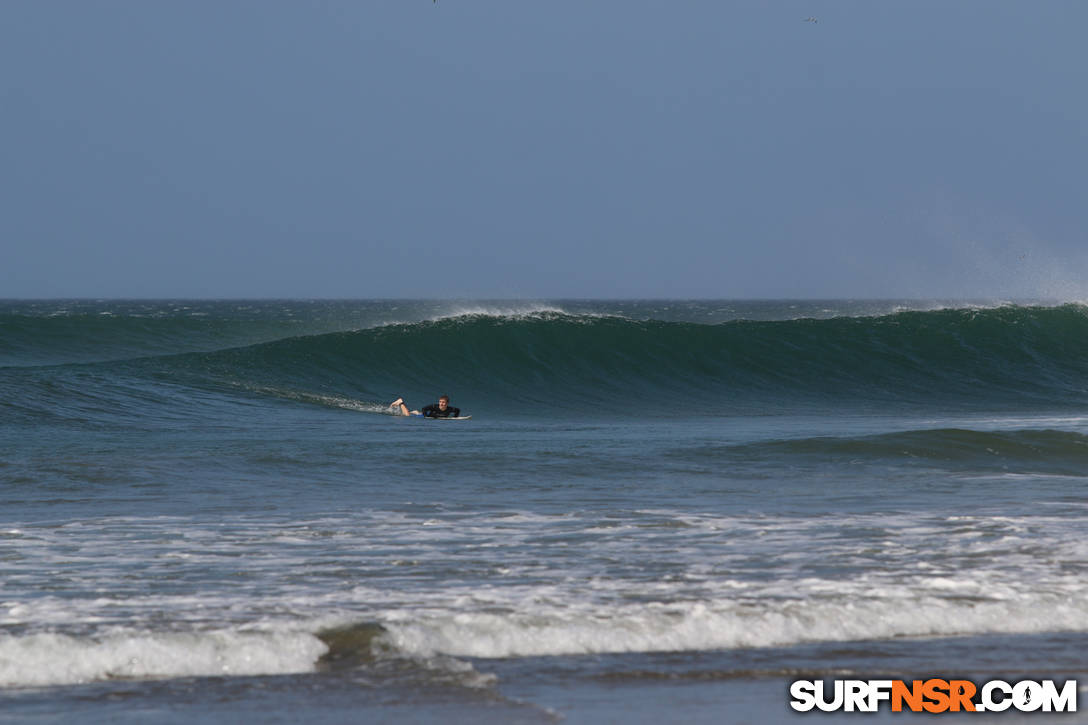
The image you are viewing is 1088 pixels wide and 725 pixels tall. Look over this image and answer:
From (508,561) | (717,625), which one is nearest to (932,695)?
(717,625)

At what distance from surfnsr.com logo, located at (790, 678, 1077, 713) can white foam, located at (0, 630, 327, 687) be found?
205 cm

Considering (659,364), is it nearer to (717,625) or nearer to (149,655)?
(717,625)

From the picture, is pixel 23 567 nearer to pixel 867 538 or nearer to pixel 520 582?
pixel 520 582

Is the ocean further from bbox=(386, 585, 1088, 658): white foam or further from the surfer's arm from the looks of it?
the surfer's arm

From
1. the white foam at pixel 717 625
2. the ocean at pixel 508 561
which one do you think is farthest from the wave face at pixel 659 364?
the white foam at pixel 717 625

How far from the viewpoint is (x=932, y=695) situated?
4395 mm

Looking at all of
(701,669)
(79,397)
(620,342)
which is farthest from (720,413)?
(701,669)

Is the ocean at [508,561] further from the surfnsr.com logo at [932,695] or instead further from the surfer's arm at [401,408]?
the surfer's arm at [401,408]

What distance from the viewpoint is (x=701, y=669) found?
4.75 metres

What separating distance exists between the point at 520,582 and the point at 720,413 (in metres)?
14.6

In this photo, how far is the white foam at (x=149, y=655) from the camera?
184 inches

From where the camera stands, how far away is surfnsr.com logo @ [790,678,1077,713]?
4.27 m

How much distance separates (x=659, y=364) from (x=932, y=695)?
2117 cm

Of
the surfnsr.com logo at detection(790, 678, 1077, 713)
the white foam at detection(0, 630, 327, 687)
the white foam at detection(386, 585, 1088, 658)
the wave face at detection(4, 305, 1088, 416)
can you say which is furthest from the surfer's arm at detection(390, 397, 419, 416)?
the surfnsr.com logo at detection(790, 678, 1077, 713)
